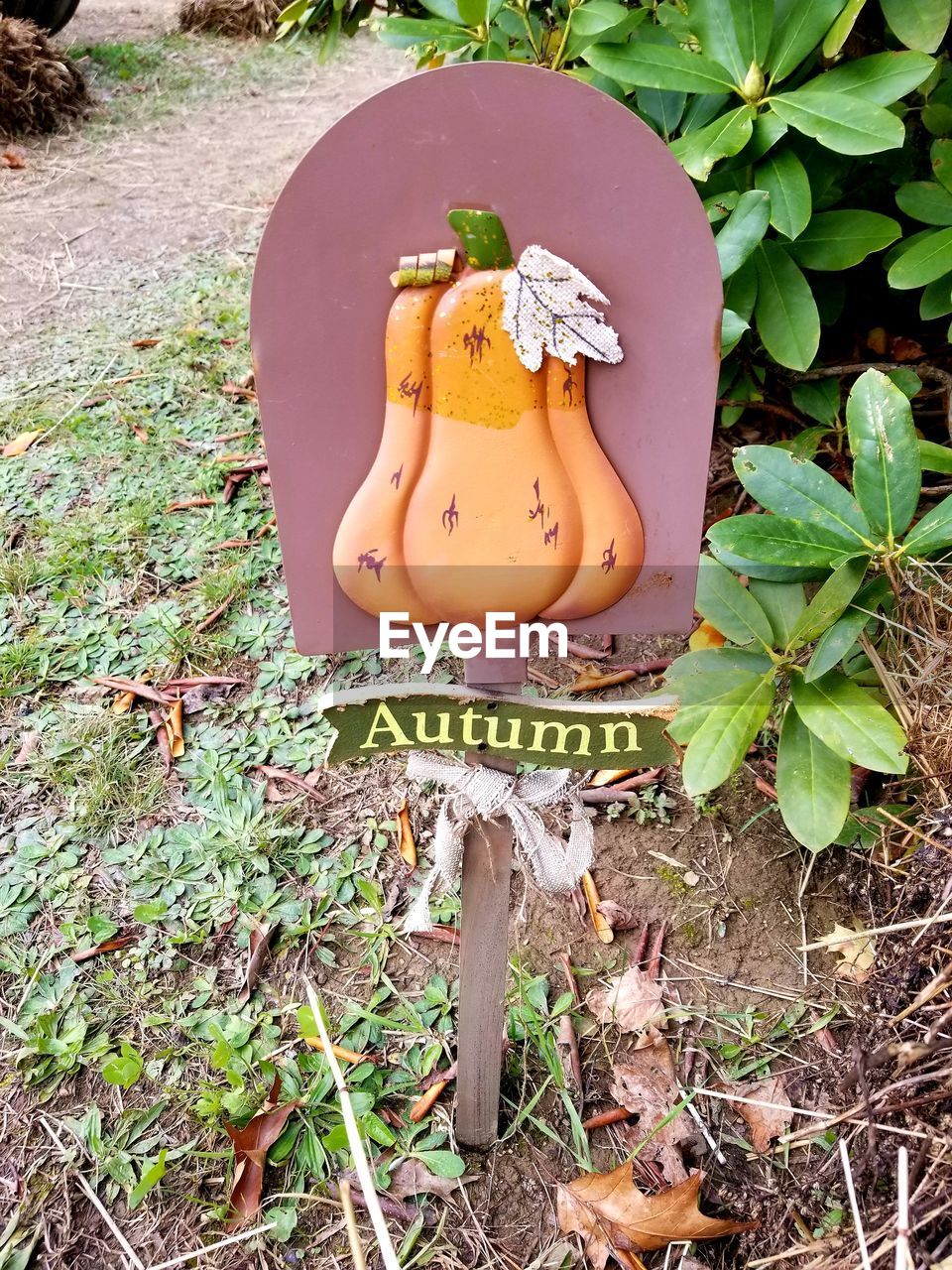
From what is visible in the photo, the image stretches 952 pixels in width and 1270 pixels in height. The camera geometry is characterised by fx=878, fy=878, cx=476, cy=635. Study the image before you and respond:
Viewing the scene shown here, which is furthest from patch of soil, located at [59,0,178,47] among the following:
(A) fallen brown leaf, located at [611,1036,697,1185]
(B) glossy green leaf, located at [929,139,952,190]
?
(A) fallen brown leaf, located at [611,1036,697,1185]

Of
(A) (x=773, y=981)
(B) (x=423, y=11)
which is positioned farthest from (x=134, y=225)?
(A) (x=773, y=981)

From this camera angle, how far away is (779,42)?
1247 mm

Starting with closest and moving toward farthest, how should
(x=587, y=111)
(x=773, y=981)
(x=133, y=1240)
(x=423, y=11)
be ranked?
Answer: 1. (x=587, y=111)
2. (x=133, y=1240)
3. (x=773, y=981)
4. (x=423, y=11)

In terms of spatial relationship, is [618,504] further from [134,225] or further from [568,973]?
[134,225]

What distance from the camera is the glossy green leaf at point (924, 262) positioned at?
138 cm

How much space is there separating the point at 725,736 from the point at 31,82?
16.6 feet

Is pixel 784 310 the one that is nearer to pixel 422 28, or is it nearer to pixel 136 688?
pixel 422 28

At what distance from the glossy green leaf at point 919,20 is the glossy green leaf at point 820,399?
623mm

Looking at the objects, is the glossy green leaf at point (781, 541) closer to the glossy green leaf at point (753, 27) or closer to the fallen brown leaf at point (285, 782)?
the glossy green leaf at point (753, 27)

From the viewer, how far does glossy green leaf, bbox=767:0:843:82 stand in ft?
3.95

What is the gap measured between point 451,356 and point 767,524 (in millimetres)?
502

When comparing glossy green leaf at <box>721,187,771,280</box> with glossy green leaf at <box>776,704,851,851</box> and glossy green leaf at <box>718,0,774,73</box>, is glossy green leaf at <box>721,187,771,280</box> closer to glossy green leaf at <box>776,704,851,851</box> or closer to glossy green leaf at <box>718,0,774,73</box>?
glossy green leaf at <box>718,0,774,73</box>

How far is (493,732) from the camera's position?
93 cm

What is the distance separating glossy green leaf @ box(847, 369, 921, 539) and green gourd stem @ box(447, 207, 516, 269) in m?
0.53
